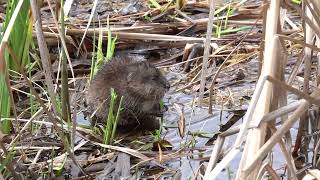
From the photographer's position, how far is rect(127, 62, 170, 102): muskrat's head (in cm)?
566

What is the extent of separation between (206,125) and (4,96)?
1350 millimetres

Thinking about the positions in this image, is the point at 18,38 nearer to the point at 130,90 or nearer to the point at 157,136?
→ the point at 130,90

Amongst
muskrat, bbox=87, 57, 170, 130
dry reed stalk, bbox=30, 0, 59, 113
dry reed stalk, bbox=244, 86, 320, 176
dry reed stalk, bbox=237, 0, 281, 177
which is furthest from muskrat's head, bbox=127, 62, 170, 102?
dry reed stalk, bbox=244, 86, 320, 176

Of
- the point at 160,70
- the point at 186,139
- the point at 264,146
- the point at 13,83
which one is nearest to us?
the point at 264,146

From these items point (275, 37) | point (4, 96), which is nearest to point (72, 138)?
point (4, 96)

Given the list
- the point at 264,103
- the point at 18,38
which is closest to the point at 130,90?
the point at 18,38

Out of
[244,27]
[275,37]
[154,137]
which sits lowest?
[154,137]

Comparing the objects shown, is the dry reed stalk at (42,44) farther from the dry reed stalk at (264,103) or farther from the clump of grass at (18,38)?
the dry reed stalk at (264,103)

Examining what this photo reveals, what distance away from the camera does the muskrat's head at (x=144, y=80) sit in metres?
5.66

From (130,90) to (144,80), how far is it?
14 centimetres

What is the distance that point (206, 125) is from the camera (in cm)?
495

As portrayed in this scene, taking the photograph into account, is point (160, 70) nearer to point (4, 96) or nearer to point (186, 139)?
point (186, 139)

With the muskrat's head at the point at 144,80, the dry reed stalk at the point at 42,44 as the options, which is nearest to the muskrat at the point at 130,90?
the muskrat's head at the point at 144,80

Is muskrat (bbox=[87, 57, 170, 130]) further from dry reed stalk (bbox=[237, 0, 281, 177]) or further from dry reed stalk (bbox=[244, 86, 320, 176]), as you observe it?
dry reed stalk (bbox=[244, 86, 320, 176])
